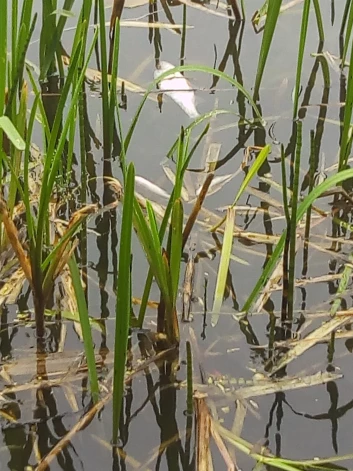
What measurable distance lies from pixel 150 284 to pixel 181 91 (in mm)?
755

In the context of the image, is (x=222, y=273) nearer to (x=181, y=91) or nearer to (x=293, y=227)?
(x=293, y=227)

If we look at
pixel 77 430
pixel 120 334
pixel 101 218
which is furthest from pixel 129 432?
pixel 101 218

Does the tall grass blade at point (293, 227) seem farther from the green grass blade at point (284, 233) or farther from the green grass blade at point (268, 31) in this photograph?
the green grass blade at point (268, 31)

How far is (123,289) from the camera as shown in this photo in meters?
0.75

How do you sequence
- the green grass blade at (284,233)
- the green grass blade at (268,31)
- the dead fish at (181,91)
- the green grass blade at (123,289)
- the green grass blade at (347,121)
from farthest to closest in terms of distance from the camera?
the dead fish at (181,91) < the green grass blade at (268,31) < the green grass blade at (347,121) < the green grass blade at (284,233) < the green grass blade at (123,289)

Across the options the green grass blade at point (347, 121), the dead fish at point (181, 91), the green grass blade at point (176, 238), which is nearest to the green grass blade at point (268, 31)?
the dead fish at point (181, 91)

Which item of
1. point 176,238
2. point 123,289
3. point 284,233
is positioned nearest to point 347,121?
point 284,233

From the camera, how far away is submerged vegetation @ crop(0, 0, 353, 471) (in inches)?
33.2

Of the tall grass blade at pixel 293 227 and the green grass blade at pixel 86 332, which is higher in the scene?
the tall grass blade at pixel 293 227

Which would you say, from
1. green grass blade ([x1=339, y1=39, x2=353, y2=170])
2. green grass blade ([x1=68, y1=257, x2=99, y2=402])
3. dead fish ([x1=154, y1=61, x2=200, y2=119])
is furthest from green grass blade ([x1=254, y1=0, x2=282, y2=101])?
green grass blade ([x1=68, y1=257, x2=99, y2=402])

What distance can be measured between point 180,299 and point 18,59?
1.34 feet

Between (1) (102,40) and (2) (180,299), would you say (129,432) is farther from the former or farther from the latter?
(1) (102,40)

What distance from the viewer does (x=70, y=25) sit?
5.80 ft

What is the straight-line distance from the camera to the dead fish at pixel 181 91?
1514 millimetres
